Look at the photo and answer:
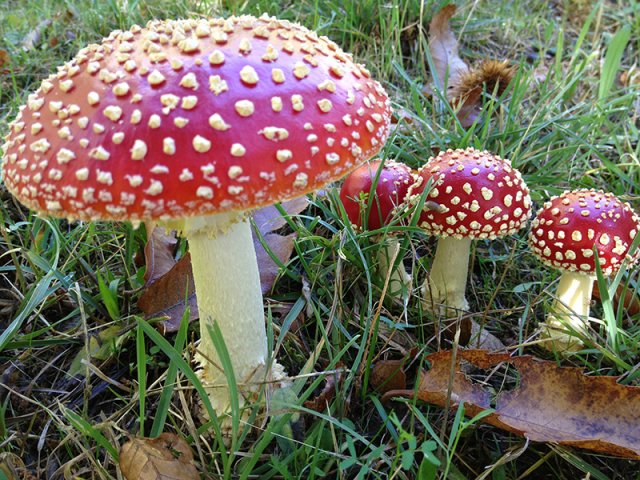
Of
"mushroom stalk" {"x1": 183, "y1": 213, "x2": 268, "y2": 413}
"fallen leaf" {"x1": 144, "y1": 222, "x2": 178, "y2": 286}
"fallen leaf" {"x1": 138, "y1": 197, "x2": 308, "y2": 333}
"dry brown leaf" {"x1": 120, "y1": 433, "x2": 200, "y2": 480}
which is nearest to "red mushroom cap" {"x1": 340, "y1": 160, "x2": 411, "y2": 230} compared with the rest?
"fallen leaf" {"x1": 138, "y1": 197, "x2": 308, "y2": 333}

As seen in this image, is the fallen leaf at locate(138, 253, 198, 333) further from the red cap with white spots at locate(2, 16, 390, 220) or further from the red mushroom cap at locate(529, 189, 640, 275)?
the red mushroom cap at locate(529, 189, 640, 275)

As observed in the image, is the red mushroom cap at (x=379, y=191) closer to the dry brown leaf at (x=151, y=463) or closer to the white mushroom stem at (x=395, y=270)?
the white mushroom stem at (x=395, y=270)

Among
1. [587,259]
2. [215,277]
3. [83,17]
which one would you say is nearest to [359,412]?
[215,277]

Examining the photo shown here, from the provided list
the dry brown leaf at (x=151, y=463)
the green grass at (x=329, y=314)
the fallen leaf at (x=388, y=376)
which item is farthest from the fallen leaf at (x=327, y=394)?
the dry brown leaf at (x=151, y=463)

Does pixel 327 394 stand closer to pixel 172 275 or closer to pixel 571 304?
pixel 172 275

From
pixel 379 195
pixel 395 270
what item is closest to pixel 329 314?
pixel 395 270

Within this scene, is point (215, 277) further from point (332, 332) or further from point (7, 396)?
point (7, 396)
